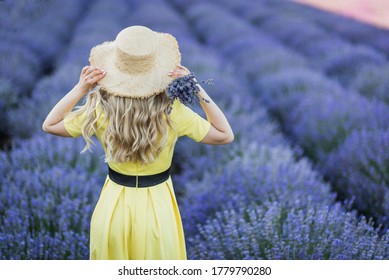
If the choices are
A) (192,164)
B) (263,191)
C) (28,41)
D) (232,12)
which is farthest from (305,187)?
(232,12)

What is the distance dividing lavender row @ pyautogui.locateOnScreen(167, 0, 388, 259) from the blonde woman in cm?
41

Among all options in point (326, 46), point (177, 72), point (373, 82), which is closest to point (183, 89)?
point (177, 72)

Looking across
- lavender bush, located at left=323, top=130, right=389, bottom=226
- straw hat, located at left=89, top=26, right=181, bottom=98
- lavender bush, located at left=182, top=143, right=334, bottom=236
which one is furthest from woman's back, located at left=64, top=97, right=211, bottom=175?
lavender bush, located at left=323, top=130, right=389, bottom=226

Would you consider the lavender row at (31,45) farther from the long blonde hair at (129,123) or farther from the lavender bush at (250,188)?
the long blonde hair at (129,123)

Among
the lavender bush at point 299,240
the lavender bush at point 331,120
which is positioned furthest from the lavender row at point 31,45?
the lavender bush at point 331,120

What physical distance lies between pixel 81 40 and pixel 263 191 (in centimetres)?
360

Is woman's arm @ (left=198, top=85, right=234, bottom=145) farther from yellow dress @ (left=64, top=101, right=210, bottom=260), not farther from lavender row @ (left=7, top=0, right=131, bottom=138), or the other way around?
lavender row @ (left=7, top=0, right=131, bottom=138)

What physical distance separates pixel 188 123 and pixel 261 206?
2.84ft

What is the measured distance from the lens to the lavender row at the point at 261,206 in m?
1.72

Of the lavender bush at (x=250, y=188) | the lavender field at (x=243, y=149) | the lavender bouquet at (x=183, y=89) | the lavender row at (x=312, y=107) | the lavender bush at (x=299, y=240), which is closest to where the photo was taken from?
the lavender bouquet at (x=183, y=89)

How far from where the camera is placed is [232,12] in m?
8.73

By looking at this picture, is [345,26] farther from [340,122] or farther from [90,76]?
[90,76]

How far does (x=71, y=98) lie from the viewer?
4.42 feet
